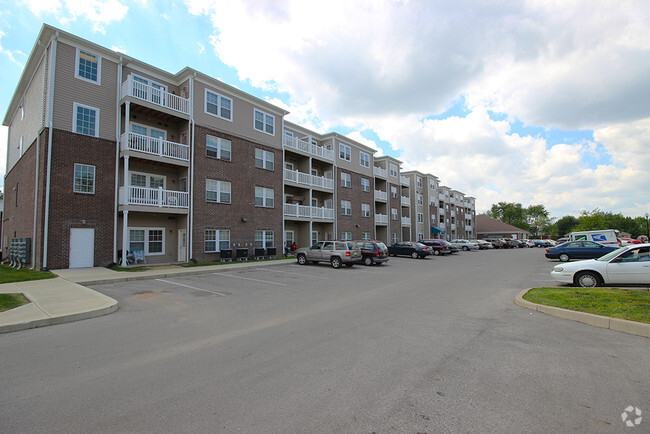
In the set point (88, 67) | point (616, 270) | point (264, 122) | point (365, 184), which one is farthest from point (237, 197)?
point (616, 270)

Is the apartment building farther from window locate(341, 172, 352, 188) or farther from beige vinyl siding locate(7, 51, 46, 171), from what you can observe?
window locate(341, 172, 352, 188)

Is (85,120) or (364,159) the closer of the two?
(85,120)

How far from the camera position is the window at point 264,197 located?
24156 mm

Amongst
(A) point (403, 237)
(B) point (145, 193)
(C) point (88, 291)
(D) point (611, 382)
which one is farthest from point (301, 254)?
(A) point (403, 237)

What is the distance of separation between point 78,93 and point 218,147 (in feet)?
25.1

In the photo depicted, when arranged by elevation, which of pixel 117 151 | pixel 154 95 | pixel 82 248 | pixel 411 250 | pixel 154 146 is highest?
pixel 154 95

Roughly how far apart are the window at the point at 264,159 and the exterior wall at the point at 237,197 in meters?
0.30

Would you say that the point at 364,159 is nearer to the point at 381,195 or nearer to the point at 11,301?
the point at 381,195

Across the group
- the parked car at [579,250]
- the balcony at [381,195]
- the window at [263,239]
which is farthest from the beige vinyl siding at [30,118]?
the parked car at [579,250]

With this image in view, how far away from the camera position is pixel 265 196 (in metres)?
24.7

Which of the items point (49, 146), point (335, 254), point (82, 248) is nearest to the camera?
point (49, 146)

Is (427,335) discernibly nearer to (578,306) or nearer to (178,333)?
(578,306)

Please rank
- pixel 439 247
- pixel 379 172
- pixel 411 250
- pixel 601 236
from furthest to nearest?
pixel 379 172 < pixel 439 247 < pixel 601 236 < pixel 411 250

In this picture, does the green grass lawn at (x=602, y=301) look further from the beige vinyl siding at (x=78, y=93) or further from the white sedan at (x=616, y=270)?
the beige vinyl siding at (x=78, y=93)
